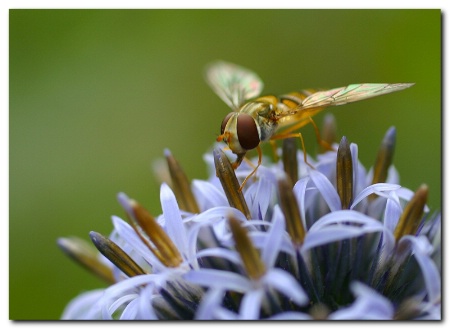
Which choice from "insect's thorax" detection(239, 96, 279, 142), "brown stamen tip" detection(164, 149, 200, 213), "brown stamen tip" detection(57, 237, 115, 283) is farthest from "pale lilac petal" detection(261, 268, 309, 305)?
"brown stamen tip" detection(57, 237, 115, 283)

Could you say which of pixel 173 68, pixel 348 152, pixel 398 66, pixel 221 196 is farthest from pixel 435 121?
pixel 173 68

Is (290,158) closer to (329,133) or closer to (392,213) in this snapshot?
(329,133)

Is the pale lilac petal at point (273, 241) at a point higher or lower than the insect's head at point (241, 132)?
lower

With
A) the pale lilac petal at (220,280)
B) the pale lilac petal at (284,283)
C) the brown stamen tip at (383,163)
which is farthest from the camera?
the brown stamen tip at (383,163)

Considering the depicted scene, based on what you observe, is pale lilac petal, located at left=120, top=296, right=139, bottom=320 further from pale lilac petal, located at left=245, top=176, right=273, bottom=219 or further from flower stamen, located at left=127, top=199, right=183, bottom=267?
pale lilac petal, located at left=245, top=176, right=273, bottom=219

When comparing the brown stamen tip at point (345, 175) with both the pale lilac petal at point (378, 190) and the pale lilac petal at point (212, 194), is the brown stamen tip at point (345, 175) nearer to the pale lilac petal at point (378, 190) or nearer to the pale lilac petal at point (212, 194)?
the pale lilac petal at point (378, 190)

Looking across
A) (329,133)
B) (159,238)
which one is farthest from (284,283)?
(329,133)

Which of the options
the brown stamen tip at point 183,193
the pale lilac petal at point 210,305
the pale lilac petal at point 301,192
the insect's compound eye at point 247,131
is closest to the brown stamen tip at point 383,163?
the pale lilac petal at point 301,192
